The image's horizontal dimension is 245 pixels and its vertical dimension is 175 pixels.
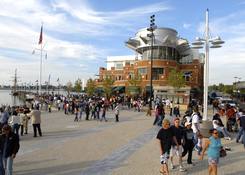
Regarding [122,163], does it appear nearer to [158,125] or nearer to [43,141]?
[43,141]

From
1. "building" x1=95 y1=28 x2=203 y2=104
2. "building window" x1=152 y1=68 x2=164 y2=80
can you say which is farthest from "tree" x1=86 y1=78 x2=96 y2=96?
"building window" x1=152 y1=68 x2=164 y2=80

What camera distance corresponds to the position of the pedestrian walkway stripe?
31.9 feet

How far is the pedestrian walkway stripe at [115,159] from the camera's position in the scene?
9.73 meters

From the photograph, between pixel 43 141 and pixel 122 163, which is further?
pixel 43 141

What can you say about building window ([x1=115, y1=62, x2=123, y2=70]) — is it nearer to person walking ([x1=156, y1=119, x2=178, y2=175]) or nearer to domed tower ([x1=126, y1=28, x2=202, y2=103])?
domed tower ([x1=126, y1=28, x2=202, y2=103])

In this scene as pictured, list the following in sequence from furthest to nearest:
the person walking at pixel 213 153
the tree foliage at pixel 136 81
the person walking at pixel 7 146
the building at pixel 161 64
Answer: the building at pixel 161 64, the tree foliage at pixel 136 81, the person walking at pixel 213 153, the person walking at pixel 7 146

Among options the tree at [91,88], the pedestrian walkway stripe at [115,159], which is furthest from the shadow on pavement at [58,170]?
the tree at [91,88]

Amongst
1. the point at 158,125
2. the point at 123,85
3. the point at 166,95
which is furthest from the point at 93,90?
the point at 158,125

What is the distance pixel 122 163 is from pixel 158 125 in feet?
37.0

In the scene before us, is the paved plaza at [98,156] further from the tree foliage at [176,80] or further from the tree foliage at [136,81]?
the tree foliage at [136,81]

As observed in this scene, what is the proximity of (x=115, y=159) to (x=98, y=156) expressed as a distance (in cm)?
77

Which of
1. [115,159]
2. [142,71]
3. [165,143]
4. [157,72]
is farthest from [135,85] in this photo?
[165,143]

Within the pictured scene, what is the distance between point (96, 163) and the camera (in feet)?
35.3

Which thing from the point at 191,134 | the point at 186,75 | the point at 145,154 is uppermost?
the point at 186,75
